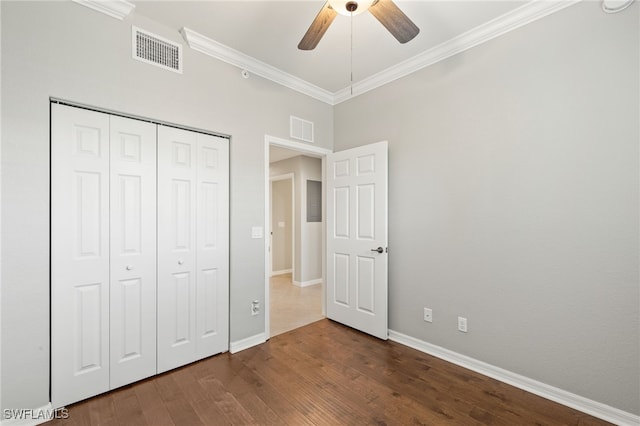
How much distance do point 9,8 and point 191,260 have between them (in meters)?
1.96

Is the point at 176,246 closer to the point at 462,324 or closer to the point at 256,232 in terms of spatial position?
the point at 256,232

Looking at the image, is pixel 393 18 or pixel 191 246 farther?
pixel 191 246

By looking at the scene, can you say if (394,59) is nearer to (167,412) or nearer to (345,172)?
(345,172)

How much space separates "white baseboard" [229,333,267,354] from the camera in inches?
106

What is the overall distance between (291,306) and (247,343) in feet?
4.41

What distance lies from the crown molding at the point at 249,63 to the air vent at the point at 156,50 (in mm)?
152

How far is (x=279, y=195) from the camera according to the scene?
6375mm

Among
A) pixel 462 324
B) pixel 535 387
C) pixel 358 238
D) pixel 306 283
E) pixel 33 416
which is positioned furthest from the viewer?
pixel 306 283

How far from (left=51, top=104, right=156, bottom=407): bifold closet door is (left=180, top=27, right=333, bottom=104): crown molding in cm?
88

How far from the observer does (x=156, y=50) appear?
227 cm

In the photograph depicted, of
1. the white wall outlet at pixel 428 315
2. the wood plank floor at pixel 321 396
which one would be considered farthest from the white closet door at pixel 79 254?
the white wall outlet at pixel 428 315

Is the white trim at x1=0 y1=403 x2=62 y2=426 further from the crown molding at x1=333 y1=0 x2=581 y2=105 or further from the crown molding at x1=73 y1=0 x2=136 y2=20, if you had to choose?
the crown molding at x1=333 y1=0 x2=581 y2=105

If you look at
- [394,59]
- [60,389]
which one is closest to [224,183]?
[60,389]

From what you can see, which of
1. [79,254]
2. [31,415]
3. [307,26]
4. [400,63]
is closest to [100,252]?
[79,254]
